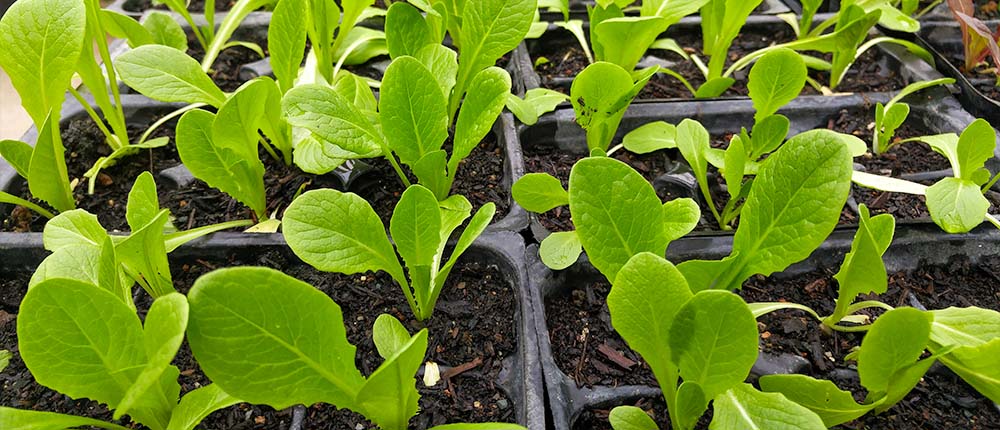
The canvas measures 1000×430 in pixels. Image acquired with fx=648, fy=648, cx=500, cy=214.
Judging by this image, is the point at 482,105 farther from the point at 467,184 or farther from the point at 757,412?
the point at 757,412

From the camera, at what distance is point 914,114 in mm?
1029

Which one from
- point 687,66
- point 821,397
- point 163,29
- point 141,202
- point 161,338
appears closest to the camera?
point 161,338

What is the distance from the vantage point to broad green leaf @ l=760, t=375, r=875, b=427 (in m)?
0.49

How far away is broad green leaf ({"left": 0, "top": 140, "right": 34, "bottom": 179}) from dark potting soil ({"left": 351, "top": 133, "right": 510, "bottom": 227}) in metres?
0.37

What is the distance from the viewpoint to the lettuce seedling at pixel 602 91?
71 cm

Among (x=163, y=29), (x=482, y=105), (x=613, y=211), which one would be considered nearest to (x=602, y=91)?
(x=482, y=105)

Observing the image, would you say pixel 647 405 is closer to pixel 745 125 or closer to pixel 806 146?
pixel 806 146

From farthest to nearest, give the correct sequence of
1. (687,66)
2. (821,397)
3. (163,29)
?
(687,66) < (163,29) < (821,397)

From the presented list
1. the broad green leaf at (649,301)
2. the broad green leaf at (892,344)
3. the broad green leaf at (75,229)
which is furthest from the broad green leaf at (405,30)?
the broad green leaf at (892,344)

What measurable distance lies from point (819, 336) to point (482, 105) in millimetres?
421

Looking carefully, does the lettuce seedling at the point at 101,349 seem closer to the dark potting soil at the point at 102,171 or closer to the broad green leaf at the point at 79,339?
the broad green leaf at the point at 79,339

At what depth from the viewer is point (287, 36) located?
0.79 m

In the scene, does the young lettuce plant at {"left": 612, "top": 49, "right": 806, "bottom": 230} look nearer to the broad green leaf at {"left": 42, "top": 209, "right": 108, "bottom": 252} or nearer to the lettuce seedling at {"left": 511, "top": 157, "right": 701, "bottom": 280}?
the lettuce seedling at {"left": 511, "top": 157, "right": 701, "bottom": 280}

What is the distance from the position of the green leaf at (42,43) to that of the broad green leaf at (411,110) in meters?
0.33
